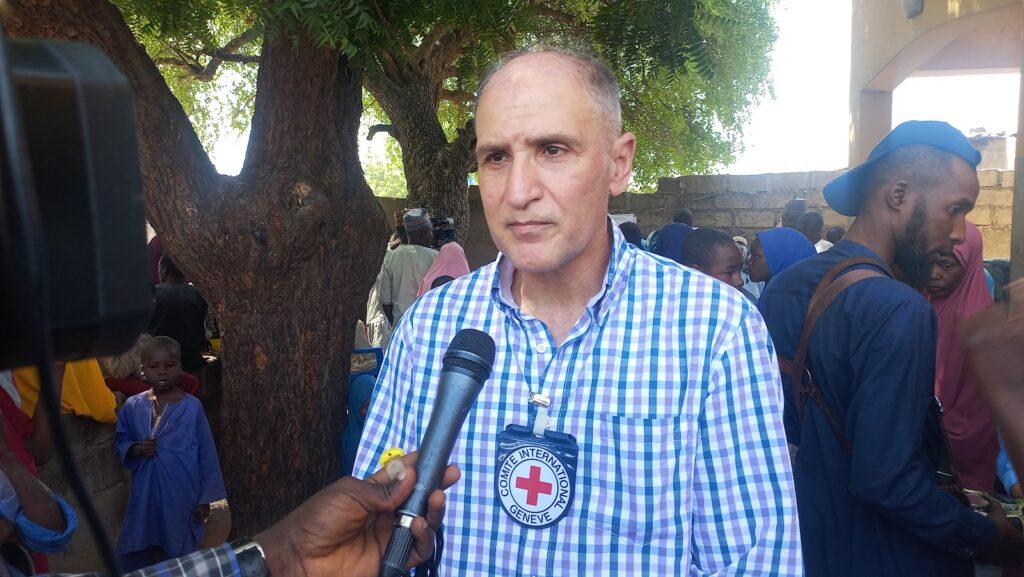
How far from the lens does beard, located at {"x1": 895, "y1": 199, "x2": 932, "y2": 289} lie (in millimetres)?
2717

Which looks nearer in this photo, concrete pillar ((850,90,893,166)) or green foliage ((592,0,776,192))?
green foliage ((592,0,776,192))

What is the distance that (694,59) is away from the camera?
4555 mm

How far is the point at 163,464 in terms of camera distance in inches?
183

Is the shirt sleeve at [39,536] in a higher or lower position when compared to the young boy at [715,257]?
lower

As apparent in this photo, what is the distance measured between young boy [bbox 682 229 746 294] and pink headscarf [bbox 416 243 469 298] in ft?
6.24

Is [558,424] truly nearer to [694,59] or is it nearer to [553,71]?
[553,71]

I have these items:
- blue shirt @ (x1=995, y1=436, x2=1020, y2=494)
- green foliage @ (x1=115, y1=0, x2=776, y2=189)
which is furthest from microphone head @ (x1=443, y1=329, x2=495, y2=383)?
blue shirt @ (x1=995, y1=436, x2=1020, y2=494)

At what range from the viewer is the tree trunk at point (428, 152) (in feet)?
34.7

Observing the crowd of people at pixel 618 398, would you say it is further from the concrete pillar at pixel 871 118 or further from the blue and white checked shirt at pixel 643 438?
the concrete pillar at pixel 871 118

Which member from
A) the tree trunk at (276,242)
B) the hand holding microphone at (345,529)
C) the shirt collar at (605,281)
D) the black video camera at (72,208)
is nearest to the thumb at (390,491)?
the hand holding microphone at (345,529)

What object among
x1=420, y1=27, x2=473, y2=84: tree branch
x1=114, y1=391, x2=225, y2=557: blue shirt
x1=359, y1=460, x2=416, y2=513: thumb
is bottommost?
x1=114, y1=391, x2=225, y2=557: blue shirt

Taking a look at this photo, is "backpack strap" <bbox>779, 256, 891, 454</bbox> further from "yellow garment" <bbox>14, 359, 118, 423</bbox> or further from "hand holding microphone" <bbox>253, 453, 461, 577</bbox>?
"yellow garment" <bbox>14, 359, 118, 423</bbox>

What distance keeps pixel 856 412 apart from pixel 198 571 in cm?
185

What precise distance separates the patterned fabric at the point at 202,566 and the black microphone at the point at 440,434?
10.8 inches
